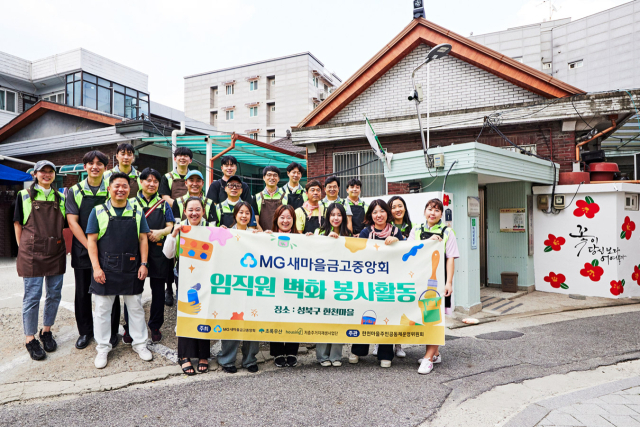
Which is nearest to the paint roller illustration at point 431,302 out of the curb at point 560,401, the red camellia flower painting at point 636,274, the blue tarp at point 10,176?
the curb at point 560,401

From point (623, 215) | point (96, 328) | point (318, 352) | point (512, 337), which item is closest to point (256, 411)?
point (318, 352)

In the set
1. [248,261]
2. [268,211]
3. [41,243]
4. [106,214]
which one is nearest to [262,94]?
[268,211]

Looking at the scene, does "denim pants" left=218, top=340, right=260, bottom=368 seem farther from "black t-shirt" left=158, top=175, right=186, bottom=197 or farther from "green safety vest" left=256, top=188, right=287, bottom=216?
"black t-shirt" left=158, top=175, right=186, bottom=197

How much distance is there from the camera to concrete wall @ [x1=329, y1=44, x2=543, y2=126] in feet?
31.6

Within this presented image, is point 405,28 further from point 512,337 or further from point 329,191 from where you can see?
point 512,337

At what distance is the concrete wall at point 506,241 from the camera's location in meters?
8.43

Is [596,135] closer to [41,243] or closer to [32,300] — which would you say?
[41,243]

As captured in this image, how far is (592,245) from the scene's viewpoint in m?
7.90

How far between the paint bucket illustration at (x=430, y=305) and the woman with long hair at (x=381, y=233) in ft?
1.63

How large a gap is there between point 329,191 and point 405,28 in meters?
7.39

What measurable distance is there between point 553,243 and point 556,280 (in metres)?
0.78

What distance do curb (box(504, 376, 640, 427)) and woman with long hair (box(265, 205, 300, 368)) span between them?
2.07 metres

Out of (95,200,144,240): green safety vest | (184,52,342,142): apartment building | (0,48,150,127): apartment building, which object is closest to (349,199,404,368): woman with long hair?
(95,200,144,240): green safety vest

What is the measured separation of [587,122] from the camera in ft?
28.0
